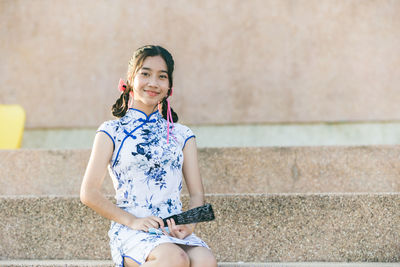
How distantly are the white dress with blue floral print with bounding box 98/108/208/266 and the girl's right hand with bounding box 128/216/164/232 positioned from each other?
0.03m

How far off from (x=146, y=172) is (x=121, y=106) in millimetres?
372

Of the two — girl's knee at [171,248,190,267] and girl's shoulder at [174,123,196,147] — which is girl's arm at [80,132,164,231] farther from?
girl's shoulder at [174,123,196,147]

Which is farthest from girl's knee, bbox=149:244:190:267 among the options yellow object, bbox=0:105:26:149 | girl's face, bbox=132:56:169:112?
→ yellow object, bbox=0:105:26:149

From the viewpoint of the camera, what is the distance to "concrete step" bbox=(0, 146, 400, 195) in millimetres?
3199

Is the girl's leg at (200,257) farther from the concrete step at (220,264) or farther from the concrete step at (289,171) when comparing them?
the concrete step at (289,171)

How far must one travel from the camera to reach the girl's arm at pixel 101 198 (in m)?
2.10

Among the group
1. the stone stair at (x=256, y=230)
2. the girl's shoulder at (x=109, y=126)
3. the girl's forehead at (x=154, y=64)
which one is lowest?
the stone stair at (x=256, y=230)

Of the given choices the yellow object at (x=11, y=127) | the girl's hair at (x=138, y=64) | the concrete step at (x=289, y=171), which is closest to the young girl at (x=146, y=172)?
the girl's hair at (x=138, y=64)

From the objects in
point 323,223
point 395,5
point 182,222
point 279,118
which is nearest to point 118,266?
point 182,222

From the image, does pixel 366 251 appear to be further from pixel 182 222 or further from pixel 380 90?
pixel 380 90

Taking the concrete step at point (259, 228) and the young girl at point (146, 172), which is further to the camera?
the concrete step at point (259, 228)

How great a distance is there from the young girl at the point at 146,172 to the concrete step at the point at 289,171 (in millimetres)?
813

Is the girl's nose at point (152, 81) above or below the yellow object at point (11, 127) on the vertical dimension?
above

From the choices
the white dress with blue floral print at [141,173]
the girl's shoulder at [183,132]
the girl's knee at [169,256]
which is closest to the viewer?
the girl's knee at [169,256]
